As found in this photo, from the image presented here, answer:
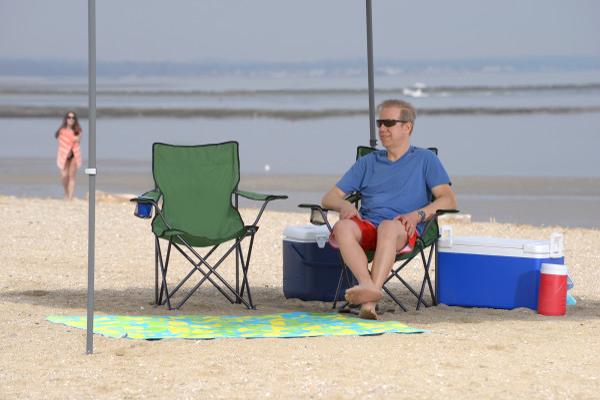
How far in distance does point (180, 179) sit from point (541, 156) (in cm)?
1084

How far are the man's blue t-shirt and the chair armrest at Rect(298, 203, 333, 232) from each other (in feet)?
0.44

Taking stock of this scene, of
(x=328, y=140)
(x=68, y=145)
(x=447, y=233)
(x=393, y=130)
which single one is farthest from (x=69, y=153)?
(x=328, y=140)

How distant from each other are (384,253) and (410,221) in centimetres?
21

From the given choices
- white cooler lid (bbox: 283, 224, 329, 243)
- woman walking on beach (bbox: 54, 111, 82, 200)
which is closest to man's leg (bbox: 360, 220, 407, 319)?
white cooler lid (bbox: 283, 224, 329, 243)

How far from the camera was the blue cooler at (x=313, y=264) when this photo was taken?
5621 millimetres

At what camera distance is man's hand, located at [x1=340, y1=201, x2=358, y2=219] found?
5.26 m

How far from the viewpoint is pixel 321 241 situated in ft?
18.3

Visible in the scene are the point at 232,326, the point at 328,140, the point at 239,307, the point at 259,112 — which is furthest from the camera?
the point at 259,112

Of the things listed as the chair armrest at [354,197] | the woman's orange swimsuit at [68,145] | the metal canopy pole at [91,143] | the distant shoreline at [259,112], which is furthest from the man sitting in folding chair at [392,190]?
the distant shoreline at [259,112]

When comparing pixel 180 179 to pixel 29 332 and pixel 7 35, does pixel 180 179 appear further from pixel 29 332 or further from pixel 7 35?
pixel 7 35

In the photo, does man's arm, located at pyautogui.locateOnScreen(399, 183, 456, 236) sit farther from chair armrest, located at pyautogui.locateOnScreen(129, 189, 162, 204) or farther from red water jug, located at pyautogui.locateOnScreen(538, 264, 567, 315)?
chair armrest, located at pyautogui.locateOnScreen(129, 189, 162, 204)

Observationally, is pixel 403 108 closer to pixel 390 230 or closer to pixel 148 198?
pixel 390 230

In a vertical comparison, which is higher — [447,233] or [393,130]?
[393,130]

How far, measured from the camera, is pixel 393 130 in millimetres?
→ 5355
